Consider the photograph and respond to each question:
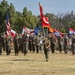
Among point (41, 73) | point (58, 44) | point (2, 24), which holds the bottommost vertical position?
point (41, 73)

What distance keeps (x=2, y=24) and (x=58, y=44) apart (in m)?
31.7

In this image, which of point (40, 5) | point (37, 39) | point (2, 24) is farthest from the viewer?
point (2, 24)

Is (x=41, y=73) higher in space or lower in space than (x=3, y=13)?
lower

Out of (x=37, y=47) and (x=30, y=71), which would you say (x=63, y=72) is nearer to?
(x=30, y=71)

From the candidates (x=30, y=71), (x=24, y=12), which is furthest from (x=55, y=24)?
(x=30, y=71)

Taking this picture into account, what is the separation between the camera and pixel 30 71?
20.0 meters

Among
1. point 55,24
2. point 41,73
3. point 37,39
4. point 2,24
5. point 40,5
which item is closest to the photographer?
point 41,73

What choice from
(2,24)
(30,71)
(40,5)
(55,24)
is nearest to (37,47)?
(40,5)

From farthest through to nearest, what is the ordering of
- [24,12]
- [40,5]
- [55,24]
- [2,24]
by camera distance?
[55,24] → [24,12] → [2,24] → [40,5]

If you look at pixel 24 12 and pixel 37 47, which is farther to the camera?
pixel 24 12

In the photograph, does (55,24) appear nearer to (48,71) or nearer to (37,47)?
(37,47)

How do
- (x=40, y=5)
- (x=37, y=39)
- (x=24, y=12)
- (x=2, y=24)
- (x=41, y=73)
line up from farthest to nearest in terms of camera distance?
(x=24, y=12) → (x=2, y=24) → (x=37, y=39) → (x=40, y=5) → (x=41, y=73)

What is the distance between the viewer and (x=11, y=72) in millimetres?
19516

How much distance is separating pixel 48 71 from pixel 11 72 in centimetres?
189
